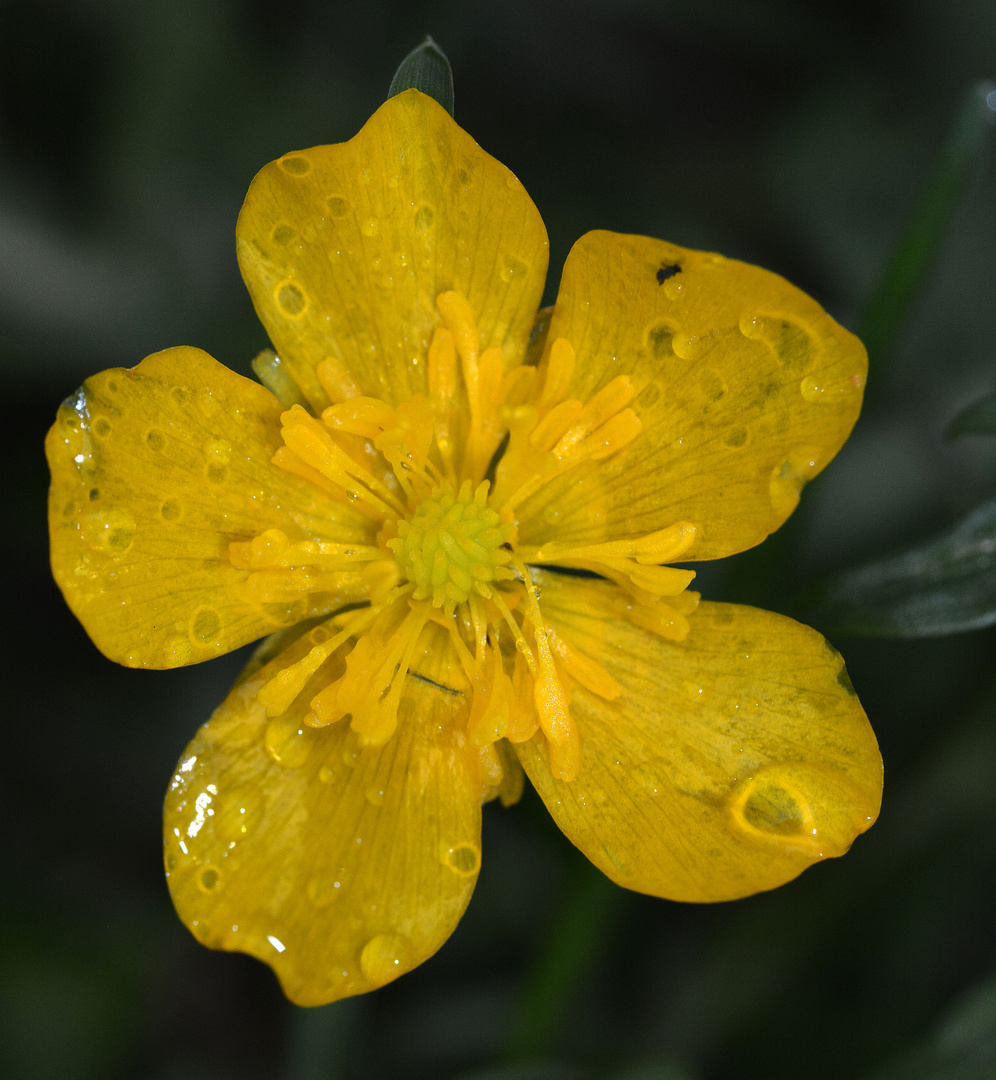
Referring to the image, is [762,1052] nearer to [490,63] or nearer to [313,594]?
[313,594]

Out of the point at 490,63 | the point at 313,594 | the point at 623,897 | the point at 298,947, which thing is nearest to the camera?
the point at 298,947

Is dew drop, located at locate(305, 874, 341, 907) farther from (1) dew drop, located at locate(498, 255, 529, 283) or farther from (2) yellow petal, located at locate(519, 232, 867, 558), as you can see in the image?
(1) dew drop, located at locate(498, 255, 529, 283)

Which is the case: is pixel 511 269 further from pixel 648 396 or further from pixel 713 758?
pixel 713 758

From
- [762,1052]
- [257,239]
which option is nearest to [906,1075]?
[762,1052]

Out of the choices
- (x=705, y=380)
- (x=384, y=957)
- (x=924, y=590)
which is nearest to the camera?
(x=384, y=957)

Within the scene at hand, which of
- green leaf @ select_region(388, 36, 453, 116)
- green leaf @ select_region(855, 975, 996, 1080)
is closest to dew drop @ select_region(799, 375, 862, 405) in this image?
green leaf @ select_region(388, 36, 453, 116)

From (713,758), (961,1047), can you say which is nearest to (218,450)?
(713,758)

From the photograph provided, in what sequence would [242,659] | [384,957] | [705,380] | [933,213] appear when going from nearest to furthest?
[384,957] < [705,380] < [933,213] < [242,659]
